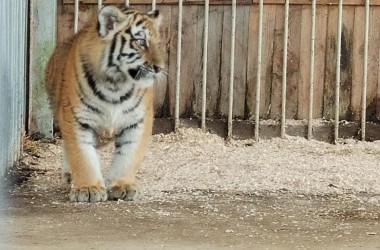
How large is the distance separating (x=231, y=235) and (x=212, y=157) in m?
2.81

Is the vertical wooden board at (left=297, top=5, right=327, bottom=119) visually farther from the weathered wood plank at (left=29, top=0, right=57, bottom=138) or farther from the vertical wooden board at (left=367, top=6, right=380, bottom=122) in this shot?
the weathered wood plank at (left=29, top=0, right=57, bottom=138)

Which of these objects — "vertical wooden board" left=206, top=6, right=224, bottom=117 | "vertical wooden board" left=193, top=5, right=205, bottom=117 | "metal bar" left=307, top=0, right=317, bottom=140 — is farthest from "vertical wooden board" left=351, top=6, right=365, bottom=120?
"vertical wooden board" left=193, top=5, right=205, bottom=117

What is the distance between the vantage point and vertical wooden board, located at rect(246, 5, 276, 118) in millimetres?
9453

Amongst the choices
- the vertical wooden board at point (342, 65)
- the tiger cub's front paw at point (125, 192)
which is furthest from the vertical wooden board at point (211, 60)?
the tiger cub's front paw at point (125, 192)

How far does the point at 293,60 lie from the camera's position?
9523mm

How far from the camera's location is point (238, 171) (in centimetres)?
800

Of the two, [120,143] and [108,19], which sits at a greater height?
[108,19]

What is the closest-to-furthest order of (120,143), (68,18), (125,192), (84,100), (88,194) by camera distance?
(88,194)
(125,192)
(84,100)
(120,143)
(68,18)

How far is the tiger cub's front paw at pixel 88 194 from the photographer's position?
6707 millimetres

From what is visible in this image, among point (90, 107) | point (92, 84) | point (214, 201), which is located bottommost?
point (214, 201)

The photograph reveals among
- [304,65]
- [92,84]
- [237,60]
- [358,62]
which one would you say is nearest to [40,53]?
[237,60]

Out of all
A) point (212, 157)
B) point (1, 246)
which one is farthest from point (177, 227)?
point (212, 157)

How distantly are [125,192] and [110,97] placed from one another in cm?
60

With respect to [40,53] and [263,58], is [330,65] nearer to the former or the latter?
[263,58]
